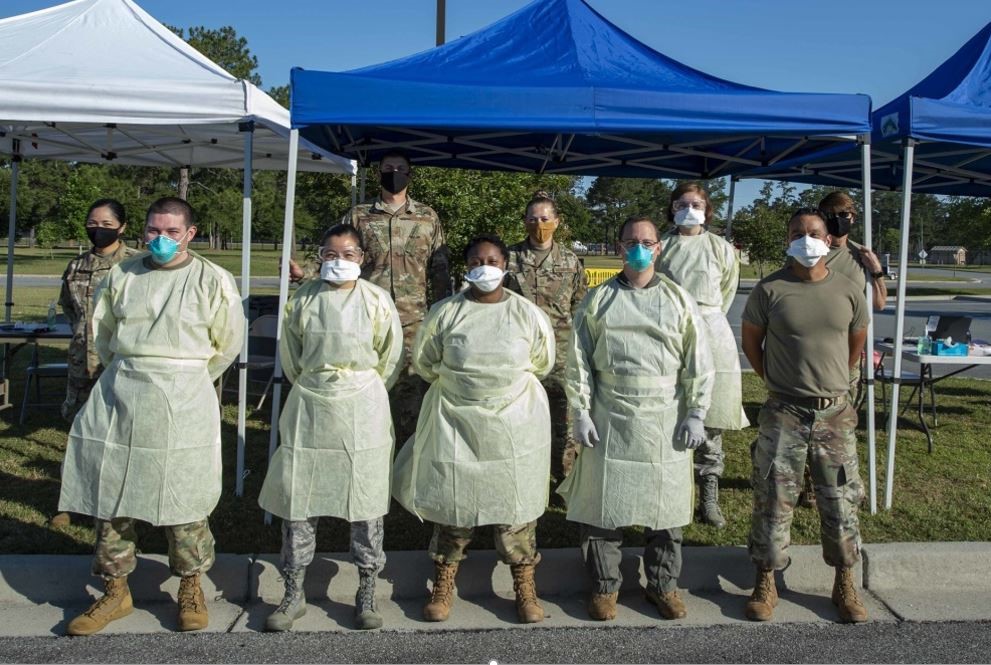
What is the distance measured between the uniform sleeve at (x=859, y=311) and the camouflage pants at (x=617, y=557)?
4.05 ft

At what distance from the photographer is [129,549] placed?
142 inches

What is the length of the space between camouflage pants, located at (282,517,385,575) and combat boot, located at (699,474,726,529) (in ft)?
6.81

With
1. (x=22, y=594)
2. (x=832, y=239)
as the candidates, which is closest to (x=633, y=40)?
(x=832, y=239)

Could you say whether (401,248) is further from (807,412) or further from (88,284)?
(807,412)

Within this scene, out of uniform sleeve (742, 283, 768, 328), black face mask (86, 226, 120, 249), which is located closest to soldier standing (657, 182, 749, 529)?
uniform sleeve (742, 283, 768, 328)

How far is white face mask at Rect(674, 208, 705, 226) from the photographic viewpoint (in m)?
4.75

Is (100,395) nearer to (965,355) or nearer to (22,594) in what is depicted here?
(22,594)

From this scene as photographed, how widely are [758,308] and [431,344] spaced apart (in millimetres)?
1507

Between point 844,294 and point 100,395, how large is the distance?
3274 millimetres

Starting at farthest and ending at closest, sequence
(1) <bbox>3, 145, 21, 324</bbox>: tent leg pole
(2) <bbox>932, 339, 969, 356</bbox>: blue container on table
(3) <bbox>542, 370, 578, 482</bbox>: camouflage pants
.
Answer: (1) <bbox>3, 145, 21, 324</bbox>: tent leg pole
(2) <bbox>932, 339, 969, 356</bbox>: blue container on table
(3) <bbox>542, 370, 578, 482</bbox>: camouflage pants

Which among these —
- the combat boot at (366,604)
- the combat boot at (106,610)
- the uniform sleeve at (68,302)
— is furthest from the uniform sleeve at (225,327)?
Answer: the uniform sleeve at (68,302)

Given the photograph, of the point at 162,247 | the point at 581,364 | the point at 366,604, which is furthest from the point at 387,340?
the point at 366,604

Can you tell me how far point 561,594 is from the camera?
13.3ft

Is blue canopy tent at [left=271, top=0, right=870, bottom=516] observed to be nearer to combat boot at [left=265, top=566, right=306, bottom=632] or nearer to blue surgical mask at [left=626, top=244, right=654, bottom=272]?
blue surgical mask at [left=626, top=244, right=654, bottom=272]
